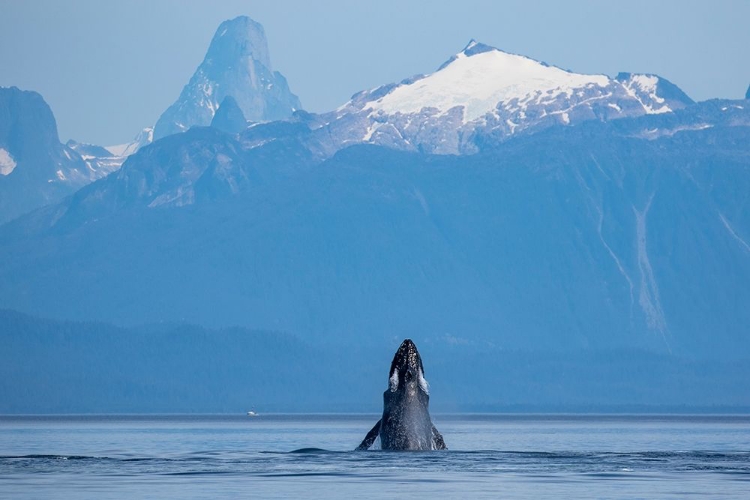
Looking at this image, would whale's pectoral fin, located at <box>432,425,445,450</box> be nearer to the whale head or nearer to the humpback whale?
the humpback whale

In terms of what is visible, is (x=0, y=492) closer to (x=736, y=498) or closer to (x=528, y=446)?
(x=736, y=498)

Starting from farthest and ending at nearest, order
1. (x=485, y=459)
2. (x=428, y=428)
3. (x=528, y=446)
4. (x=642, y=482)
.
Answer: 1. (x=528, y=446)
2. (x=485, y=459)
3. (x=428, y=428)
4. (x=642, y=482)

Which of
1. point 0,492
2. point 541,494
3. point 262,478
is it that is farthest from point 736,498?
point 0,492

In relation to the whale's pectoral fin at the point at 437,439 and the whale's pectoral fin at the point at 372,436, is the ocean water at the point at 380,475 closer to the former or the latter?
the whale's pectoral fin at the point at 437,439

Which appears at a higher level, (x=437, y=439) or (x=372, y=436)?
(x=372, y=436)

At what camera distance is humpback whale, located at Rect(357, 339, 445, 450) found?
216ft

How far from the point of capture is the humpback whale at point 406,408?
216ft

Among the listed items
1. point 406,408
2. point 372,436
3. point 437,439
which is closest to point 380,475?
point 406,408

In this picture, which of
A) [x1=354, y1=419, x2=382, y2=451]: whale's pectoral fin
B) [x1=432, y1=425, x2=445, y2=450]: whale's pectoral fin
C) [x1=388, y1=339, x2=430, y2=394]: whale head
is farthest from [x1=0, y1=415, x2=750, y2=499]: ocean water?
[x1=388, y1=339, x2=430, y2=394]: whale head

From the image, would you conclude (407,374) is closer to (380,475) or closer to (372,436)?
(380,475)

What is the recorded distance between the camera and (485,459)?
263ft

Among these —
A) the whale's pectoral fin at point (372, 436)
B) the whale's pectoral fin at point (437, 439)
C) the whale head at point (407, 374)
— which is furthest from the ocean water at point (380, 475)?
the whale head at point (407, 374)

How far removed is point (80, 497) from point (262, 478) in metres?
11.1

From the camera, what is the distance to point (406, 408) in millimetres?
66625
